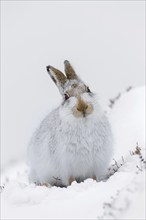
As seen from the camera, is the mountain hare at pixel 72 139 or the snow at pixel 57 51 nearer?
the mountain hare at pixel 72 139

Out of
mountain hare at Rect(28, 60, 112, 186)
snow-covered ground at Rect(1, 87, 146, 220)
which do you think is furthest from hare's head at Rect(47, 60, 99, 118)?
snow-covered ground at Rect(1, 87, 146, 220)

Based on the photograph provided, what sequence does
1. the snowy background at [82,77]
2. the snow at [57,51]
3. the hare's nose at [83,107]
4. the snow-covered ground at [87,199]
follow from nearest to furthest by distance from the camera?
the snow-covered ground at [87,199] < the snowy background at [82,77] < the hare's nose at [83,107] < the snow at [57,51]

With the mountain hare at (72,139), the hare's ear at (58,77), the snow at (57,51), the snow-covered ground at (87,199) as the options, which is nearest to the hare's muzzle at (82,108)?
the mountain hare at (72,139)

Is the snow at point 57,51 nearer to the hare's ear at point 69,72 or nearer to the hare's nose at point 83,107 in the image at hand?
the hare's ear at point 69,72

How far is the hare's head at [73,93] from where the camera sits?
7469 millimetres

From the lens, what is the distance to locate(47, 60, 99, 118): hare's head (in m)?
7.47

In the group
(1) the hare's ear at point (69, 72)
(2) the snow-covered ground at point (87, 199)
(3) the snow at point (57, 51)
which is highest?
(3) the snow at point (57, 51)

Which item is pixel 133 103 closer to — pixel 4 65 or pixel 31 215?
pixel 31 215

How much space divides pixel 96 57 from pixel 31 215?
22.4 meters

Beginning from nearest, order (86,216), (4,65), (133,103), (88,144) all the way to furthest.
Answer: (86,216) < (88,144) < (133,103) < (4,65)

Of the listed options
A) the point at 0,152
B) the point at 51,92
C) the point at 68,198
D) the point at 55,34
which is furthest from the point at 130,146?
the point at 55,34

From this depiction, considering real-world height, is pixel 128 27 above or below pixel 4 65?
above

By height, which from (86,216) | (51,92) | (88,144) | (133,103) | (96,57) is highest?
(96,57)

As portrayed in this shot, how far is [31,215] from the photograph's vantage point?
6422 millimetres
